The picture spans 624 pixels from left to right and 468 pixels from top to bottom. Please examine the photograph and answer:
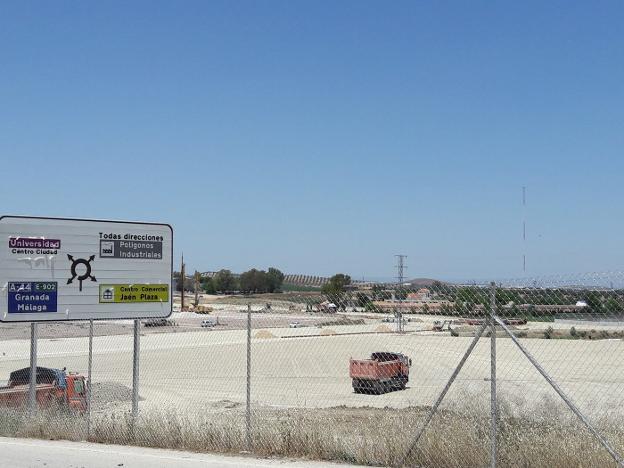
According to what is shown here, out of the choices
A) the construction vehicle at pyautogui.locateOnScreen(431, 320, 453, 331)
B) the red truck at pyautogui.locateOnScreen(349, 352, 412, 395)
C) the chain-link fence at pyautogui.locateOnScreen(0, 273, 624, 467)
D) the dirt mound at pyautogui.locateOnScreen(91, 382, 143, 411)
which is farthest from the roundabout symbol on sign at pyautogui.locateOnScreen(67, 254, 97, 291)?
the red truck at pyautogui.locateOnScreen(349, 352, 412, 395)

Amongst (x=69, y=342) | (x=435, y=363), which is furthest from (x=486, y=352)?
(x=69, y=342)

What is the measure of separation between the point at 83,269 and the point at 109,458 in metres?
4.84

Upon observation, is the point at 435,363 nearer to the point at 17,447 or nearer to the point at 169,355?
the point at 169,355

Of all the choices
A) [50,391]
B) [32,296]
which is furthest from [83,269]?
[50,391]

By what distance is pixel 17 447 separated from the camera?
38.3 feet

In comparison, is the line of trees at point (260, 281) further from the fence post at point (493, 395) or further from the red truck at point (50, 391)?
the fence post at point (493, 395)

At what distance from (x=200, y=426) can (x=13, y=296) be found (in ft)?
15.7

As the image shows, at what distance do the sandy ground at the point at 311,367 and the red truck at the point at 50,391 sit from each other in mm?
6020

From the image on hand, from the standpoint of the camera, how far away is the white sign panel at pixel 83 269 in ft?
45.8

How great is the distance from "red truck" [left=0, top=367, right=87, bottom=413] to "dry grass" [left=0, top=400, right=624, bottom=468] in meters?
2.85

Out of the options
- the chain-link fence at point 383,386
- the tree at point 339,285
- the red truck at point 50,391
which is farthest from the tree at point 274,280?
the red truck at point 50,391

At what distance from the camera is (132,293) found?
1499cm

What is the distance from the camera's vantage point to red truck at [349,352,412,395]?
27875mm

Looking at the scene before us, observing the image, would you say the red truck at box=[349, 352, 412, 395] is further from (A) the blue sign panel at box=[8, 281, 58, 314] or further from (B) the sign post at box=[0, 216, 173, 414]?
(A) the blue sign panel at box=[8, 281, 58, 314]
